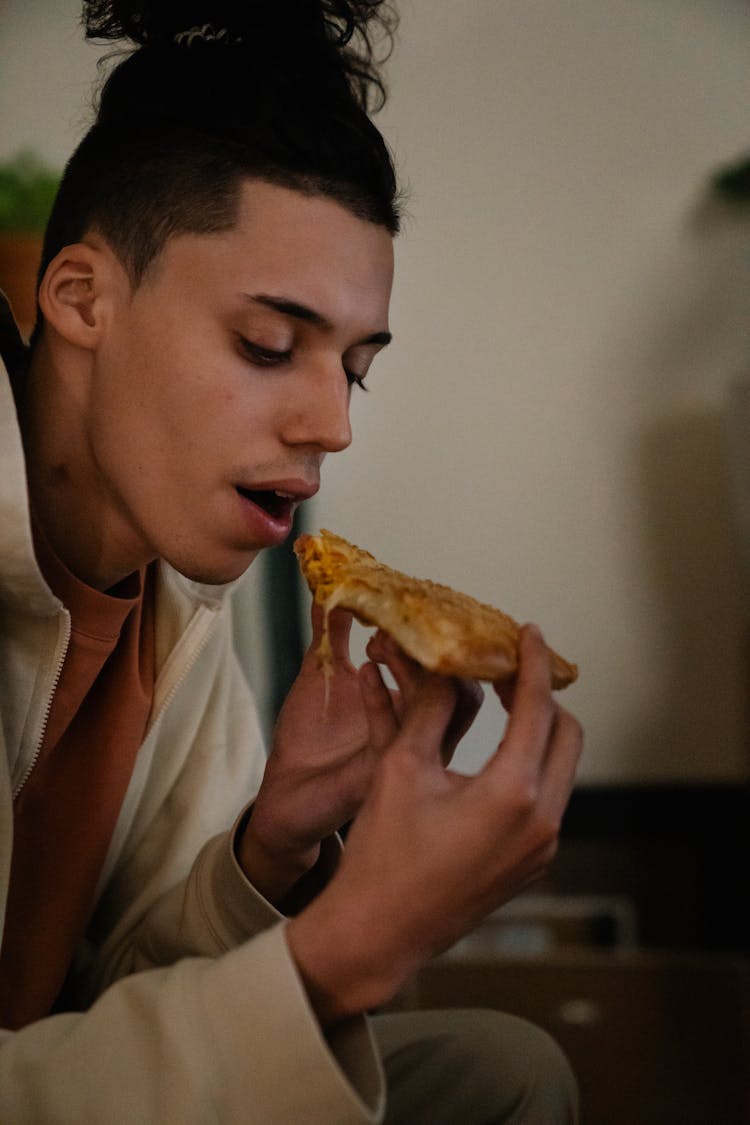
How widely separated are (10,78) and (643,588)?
1286mm

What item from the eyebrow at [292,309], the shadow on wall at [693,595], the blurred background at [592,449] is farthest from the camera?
the shadow on wall at [693,595]

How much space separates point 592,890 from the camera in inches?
73.8

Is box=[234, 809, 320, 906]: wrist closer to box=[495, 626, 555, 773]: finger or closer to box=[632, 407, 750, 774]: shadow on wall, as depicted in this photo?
box=[495, 626, 555, 773]: finger

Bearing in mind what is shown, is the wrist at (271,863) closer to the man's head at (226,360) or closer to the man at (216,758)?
the man at (216,758)

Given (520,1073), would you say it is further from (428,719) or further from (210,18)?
(210,18)

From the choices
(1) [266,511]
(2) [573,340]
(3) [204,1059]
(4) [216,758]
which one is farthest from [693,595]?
(3) [204,1059]

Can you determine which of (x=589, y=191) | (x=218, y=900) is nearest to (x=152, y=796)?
(x=218, y=900)

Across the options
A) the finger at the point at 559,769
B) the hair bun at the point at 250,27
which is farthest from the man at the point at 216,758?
the hair bun at the point at 250,27

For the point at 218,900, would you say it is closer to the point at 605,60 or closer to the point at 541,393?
the point at 541,393

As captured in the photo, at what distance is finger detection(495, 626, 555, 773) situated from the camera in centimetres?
53

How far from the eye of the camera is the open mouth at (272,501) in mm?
771

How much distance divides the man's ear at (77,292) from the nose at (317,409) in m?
0.18

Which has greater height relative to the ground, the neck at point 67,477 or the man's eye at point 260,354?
the man's eye at point 260,354

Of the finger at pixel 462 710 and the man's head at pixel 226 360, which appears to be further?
the man's head at pixel 226 360
